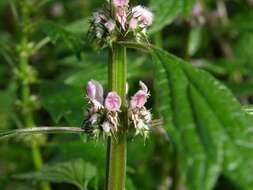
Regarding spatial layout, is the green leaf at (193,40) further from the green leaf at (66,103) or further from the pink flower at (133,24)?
the pink flower at (133,24)

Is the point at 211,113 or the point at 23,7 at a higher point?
the point at 23,7

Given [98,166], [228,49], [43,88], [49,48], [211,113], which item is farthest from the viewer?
[49,48]

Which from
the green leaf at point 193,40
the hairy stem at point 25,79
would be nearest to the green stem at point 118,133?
the hairy stem at point 25,79

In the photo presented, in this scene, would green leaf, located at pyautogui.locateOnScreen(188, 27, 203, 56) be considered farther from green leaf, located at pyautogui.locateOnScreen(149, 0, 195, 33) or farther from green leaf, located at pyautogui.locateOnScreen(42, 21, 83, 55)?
green leaf, located at pyautogui.locateOnScreen(42, 21, 83, 55)

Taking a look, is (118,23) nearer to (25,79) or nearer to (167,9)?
(167,9)

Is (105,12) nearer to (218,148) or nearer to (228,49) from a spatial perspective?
(218,148)

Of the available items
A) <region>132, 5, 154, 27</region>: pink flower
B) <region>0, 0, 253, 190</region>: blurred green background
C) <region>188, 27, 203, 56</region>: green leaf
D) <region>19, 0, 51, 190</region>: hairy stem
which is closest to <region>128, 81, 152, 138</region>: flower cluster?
<region>0, 0, 253, 190</region>: blurred green background

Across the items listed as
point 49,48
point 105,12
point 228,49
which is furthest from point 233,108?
point 49,48
